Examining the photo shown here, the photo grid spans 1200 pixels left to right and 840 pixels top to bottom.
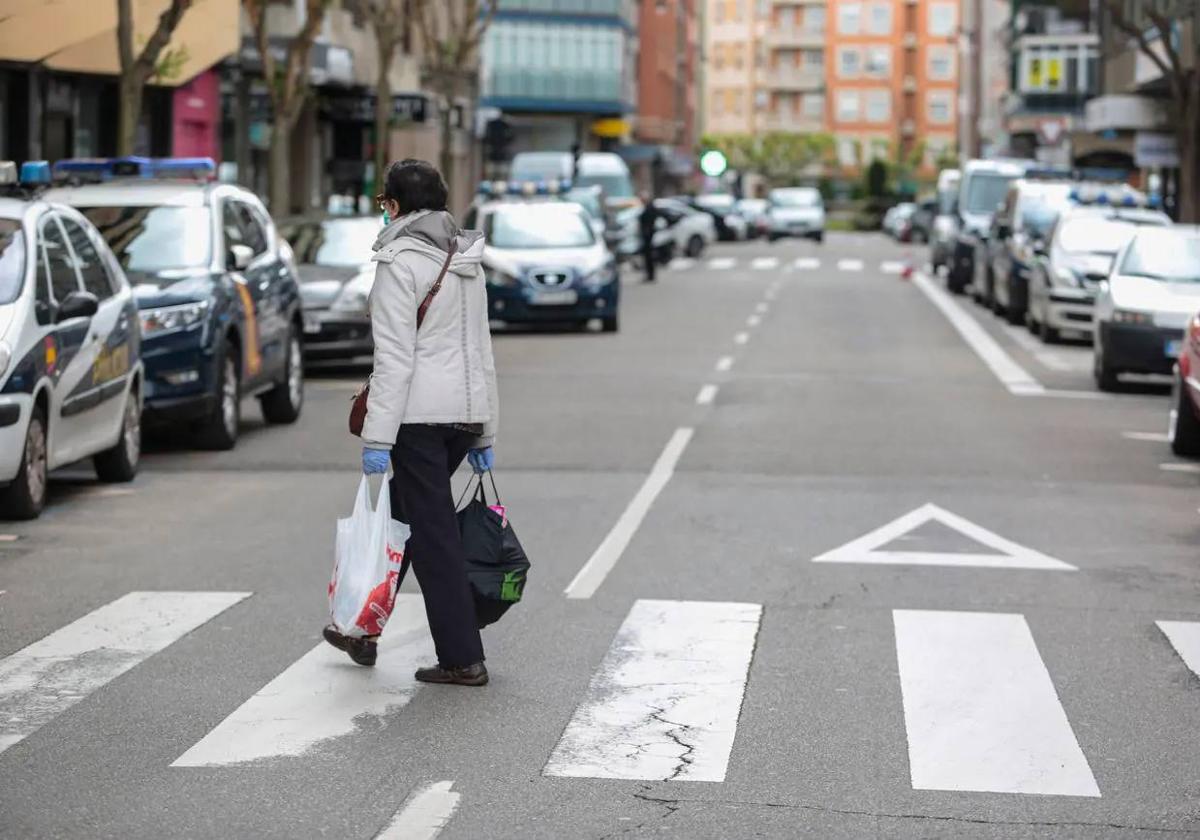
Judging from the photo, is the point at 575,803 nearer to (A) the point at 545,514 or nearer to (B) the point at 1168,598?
(B) the point at 1168,598

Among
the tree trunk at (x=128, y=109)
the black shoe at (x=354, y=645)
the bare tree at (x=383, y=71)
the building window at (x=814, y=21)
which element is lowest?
the black shoe at (x=354, y=645)

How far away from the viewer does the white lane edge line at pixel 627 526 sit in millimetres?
10469

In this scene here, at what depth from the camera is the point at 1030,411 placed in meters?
19.8

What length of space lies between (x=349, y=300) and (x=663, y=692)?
14643 mm

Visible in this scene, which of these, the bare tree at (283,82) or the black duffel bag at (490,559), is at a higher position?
the bare tree at (283,82)

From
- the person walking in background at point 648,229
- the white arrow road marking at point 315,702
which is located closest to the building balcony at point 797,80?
the person walking in background at point 648,229

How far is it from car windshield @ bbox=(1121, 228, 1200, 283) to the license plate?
352 inches

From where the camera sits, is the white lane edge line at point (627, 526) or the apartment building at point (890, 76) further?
the apartment building at point (890, 76)

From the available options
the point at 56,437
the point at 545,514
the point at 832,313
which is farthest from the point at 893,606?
the point at 832,313

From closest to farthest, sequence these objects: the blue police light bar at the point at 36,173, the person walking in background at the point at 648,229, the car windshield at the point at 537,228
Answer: the blue police light bar at the point at 36,173 → the car windshield at the point at 537,228 → the person walking in background at the point at 648,229

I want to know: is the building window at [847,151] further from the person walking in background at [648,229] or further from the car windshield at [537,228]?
the car windshield at [537,228]

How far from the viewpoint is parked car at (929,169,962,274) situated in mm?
46516

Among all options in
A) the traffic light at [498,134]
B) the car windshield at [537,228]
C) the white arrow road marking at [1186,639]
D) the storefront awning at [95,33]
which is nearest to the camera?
the white arrow road marking at [1186,639]

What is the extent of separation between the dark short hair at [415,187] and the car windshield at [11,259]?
4.93m
